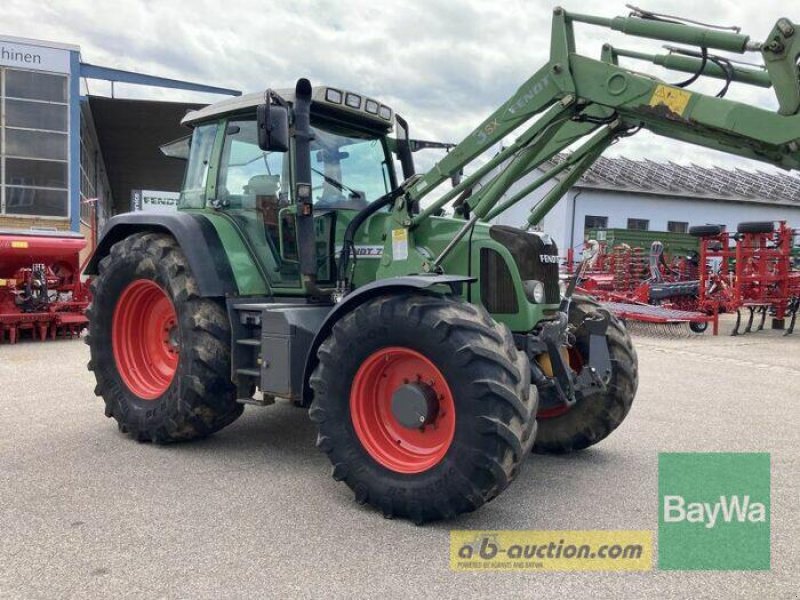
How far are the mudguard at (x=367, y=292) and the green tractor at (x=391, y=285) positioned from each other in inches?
0.5

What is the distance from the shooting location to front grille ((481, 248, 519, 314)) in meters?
4.25

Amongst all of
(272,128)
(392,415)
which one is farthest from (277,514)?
(272,128)

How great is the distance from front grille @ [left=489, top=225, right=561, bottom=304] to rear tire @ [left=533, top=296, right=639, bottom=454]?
366mm

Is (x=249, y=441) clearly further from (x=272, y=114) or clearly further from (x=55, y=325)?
(x=55, y=325)

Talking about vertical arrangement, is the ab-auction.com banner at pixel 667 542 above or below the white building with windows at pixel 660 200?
below

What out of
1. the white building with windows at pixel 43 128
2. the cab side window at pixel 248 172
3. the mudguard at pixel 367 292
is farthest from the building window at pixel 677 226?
the mudguard at pixel 367 292

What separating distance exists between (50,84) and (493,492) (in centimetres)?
1962

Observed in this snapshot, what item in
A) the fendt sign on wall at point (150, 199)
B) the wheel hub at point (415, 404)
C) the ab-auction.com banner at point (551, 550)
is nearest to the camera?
the ab-auction.com banner at point (551, 550)

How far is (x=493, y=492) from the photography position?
343 centimetres

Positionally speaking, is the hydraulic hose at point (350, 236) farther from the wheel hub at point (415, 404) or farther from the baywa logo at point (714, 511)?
the baywa logo at point (714, 511)

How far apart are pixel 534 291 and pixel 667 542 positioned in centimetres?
161

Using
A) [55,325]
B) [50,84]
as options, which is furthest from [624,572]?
[50,84]

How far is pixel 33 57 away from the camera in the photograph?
1842 cm

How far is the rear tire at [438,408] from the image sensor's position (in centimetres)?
338
